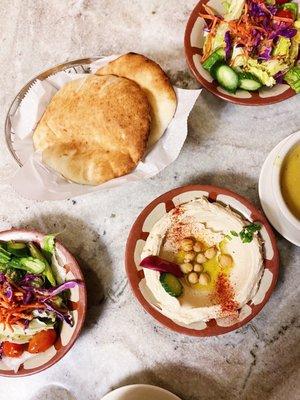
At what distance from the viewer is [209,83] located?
213 cm

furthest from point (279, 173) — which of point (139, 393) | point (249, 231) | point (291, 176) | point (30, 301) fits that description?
point (30, 301)

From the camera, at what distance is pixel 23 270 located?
2229 millimetres

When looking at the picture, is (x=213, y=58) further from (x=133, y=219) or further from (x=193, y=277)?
(x=193, y=277)

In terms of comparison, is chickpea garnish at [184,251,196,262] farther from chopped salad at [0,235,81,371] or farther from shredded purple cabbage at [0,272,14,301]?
shredded purple cabbage at [0,272,14,301]

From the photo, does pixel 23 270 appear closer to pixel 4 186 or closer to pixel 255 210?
pixel 4 186

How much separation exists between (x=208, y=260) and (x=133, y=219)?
39cm

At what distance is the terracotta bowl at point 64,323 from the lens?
→ 6.83 ft

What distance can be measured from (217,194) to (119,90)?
55cm

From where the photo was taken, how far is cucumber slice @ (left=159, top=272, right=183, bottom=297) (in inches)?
79.1

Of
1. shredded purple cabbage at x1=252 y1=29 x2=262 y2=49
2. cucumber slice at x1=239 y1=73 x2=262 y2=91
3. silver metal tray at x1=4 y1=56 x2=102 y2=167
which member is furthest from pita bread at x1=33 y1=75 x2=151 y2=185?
shredded purple cabbage at x1=252 y1=29 x2=262 y2=49

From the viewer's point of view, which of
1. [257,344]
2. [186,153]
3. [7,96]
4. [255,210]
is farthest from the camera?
[7,96]

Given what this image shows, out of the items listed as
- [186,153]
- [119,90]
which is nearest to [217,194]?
[186,153]

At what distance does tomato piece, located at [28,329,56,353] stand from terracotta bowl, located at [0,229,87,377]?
21mm

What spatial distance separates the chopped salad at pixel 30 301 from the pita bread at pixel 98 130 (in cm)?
32
